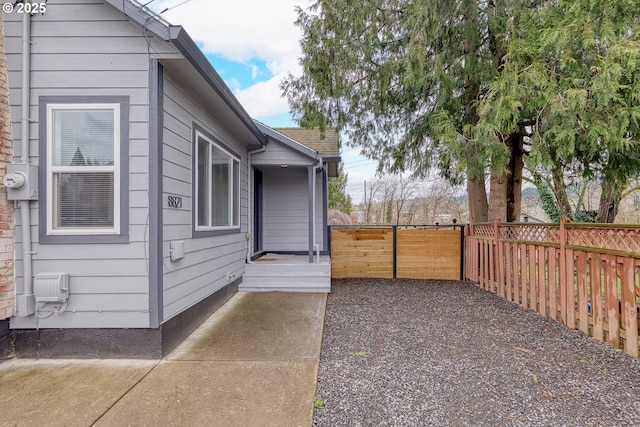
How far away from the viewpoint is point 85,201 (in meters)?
3.22

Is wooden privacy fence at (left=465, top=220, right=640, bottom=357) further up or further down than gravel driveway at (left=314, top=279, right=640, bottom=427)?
further up

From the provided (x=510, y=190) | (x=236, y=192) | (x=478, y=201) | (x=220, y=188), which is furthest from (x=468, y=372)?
(x=510, y=190)

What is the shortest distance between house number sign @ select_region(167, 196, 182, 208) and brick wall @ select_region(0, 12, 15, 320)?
137cm

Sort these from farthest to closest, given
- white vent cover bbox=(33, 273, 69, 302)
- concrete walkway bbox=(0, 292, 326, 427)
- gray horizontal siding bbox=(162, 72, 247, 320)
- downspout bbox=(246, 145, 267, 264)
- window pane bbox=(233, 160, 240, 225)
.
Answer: downspout bbox=(246, 145, 267, 264) < window pane bbox=(233, 160, 240, 225) < gray horizontal siding bbox=(162, 72, 247, 320) < white vent cover bbox=(33, 273, 69, 302) < concrete walkway bbox=(0, 292, 326, 427)

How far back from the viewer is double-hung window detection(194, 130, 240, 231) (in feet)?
14.5

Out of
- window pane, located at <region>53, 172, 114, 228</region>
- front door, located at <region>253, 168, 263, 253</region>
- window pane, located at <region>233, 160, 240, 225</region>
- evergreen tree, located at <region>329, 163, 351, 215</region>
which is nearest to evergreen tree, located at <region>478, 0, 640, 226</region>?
window pane, located at <region>233, 160, 240, 225</region>

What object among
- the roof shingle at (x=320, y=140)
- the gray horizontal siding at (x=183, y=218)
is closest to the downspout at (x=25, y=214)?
the gray horizontal siding at (x=183, y=218)

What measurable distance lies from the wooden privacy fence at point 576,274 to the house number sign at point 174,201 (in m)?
4.70

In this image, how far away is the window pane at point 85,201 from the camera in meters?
3.21

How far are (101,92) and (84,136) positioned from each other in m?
0.46

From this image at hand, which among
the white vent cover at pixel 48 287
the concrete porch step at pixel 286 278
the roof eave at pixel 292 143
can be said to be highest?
the roof eave at pixel 292 143

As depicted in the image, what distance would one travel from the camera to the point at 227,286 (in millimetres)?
5402

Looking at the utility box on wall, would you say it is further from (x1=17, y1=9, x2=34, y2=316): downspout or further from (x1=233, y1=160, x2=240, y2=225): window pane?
(x1=233, y1=160, x2=240, y2=225): window pane

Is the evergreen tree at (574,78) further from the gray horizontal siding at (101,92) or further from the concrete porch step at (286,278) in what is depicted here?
the gray horizontal siding at (101,92)
